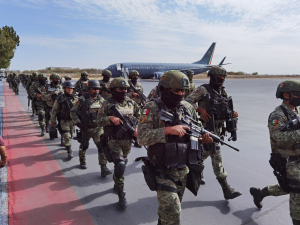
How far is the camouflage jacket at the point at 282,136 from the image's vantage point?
283 cm

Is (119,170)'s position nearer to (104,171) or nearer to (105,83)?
(104,171)

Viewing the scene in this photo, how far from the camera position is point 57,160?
5809mm

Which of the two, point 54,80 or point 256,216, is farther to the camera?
point 54,80

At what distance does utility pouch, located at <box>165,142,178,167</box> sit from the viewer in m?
2.48

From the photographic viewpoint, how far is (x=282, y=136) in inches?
113

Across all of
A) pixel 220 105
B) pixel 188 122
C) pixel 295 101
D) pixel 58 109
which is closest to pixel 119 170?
pixel 188 122

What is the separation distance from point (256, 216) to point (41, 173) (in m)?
4.12

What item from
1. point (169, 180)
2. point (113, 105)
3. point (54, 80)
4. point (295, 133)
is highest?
point (54, 80)

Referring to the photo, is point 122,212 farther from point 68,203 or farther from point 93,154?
point 93,154

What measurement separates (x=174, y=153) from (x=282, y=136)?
1.38 m

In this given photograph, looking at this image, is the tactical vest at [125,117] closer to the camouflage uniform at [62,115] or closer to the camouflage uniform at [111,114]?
the camouflage uniform at [111,114]

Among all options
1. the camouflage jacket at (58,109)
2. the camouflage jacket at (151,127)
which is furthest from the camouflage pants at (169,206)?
the camouflage jacket at (58,109)

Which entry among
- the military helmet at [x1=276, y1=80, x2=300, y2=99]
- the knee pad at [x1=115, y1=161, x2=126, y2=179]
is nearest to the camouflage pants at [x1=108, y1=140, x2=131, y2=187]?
the knee pad at [x1=115, y1=161, x2=126, y2=179]

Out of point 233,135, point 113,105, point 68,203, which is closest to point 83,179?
point 68,203
